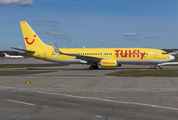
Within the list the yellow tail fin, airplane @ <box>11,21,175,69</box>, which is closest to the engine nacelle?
airplane @ <box>11,21,175,69</box>

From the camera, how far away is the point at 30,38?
159 feet

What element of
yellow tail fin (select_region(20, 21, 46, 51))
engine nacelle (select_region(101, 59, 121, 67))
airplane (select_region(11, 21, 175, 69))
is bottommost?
engine nacelle (select_region(101, 59, 121, 67))

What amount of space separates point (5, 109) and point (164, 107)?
30.6 feet

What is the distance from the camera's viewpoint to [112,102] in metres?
14.1

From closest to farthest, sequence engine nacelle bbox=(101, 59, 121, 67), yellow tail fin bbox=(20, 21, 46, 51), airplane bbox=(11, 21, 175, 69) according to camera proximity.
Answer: engine nacelle bbox=(101, 59, 121, 67) < airplane bbox=(11, 21, 175, 69) < yellow tail fin bbox=(20, 21, 46, 51)

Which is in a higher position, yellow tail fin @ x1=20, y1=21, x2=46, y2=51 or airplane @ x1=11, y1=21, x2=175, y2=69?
yellow tail fin @ x1=20, y1=21, x2=46, y2=51

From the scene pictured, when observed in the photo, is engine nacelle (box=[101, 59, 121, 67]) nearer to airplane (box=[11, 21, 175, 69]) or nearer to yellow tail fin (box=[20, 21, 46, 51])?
airplane (box=[11, 21, 175, 69])

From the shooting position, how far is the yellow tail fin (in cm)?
4853

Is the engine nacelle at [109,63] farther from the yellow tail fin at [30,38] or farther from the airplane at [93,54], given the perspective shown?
the yellow tail fin at [30,38]

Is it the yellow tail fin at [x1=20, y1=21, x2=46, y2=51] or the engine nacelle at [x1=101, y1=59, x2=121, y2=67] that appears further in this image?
the yellow tail fin at [x1=20, y1=21, x2=46, y2=51]

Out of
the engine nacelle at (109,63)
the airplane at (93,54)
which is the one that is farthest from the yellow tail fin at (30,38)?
the engine nacelle at (109,63)

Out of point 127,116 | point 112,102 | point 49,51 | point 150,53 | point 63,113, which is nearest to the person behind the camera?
point 127,116

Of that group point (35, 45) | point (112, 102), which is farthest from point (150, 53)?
point (112, 102)

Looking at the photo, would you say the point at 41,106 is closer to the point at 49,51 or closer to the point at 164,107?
the point at 164,107
